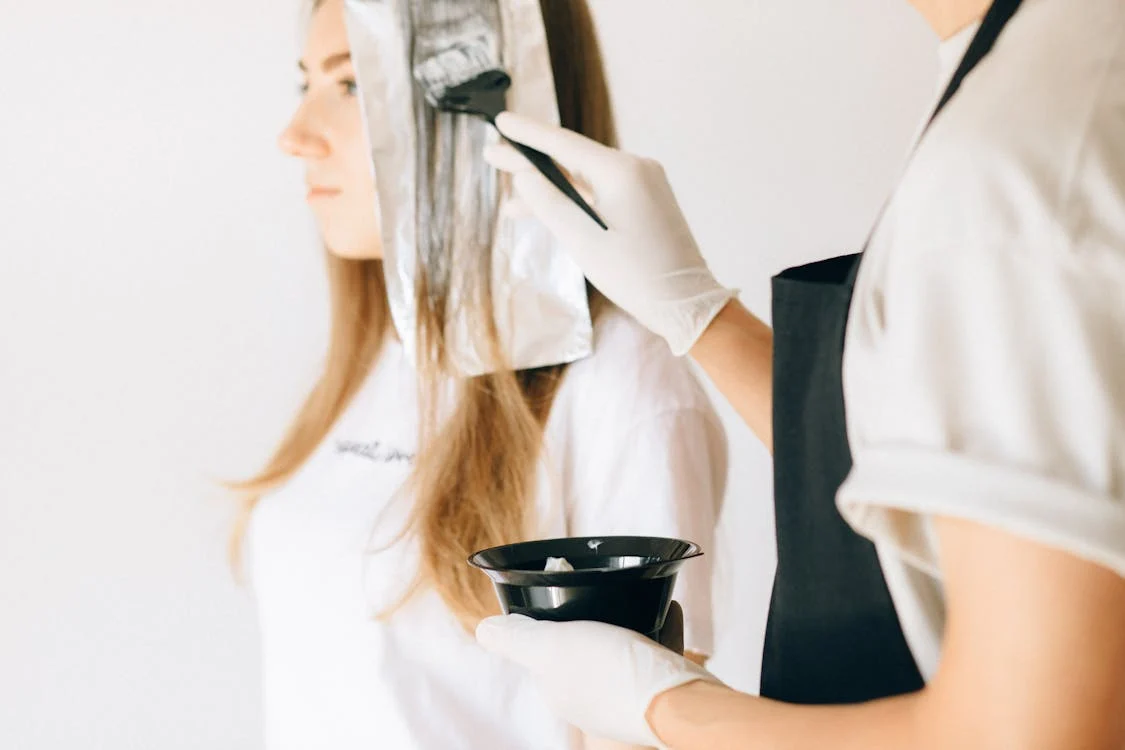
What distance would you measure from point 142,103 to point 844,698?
136cm

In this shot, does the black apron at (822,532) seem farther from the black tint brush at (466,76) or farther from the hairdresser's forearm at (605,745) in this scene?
the black tint brush at (466,76)

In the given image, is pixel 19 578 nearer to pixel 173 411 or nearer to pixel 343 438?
pixel 173 411

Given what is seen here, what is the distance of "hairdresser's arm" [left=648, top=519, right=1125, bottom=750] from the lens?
435 millimetres

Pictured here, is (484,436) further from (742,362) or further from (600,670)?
(600,670)

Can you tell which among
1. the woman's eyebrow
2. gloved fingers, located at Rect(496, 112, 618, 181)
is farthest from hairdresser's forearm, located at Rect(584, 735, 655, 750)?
the woman's eyebrow

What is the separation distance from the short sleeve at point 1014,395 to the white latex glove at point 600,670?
209mm

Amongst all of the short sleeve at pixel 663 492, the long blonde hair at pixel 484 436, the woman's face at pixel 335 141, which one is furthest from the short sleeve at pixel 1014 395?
the woman's face at pixel 335 141

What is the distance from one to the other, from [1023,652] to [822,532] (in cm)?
19

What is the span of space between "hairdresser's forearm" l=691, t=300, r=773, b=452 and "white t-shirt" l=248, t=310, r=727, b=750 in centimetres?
17

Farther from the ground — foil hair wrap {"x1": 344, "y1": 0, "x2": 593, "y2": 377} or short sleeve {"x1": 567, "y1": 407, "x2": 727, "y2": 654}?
foil hair wrap {"x1": 344, "y1": 0, "x2": 593, "y2": 377}

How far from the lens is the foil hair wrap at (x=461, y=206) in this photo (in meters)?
1.11

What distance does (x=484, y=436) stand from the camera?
1152 millimetres

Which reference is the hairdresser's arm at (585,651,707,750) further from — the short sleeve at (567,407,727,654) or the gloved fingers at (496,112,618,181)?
the gloved fingers at (496,112,618,181)

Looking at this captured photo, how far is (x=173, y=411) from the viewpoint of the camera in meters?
1.55
